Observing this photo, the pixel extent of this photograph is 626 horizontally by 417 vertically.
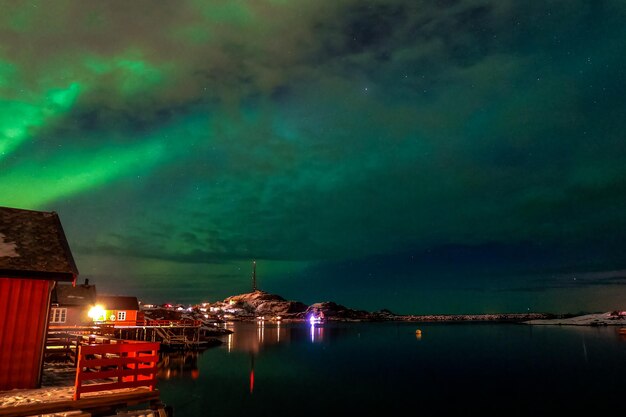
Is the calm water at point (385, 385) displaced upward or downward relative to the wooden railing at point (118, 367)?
downward

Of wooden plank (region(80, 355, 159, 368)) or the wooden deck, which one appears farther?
wooden plank (region(80, 355, 159, 368))

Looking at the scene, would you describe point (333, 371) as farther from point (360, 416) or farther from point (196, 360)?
point (360, 416)

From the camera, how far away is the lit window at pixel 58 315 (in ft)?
178

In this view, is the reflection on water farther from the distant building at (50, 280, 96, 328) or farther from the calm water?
the distant building at (50, 280, 96, 328)

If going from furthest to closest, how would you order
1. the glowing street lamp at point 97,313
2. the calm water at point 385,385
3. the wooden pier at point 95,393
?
the glowing street lamp at point 97,313, the calm water at point 385,385, the wooden pier at point 95,393

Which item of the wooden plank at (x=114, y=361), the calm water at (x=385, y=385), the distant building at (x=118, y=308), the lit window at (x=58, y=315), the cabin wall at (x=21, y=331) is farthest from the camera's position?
the distant building at (x=118, y=308)

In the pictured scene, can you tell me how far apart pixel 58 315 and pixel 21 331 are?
4731 cm

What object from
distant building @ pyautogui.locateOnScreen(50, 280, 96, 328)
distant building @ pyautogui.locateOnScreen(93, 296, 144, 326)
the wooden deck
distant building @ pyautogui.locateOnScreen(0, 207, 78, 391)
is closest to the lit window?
distant building @ pyautogui.locateOnScreen(50, 280, 96, 328)

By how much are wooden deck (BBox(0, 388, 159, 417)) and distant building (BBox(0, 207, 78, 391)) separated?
0.93 m

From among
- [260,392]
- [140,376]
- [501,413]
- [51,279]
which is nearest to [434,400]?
[501,413]

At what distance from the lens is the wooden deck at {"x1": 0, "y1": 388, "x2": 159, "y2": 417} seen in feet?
38.9

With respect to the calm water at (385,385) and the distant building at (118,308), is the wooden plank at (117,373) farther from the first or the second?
the distant building at (118,308)

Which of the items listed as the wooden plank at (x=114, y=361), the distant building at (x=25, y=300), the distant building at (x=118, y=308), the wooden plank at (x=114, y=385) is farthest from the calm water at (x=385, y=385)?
the distant building at (x=118, y=308)

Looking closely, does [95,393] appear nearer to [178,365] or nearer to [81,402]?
[81,402]
